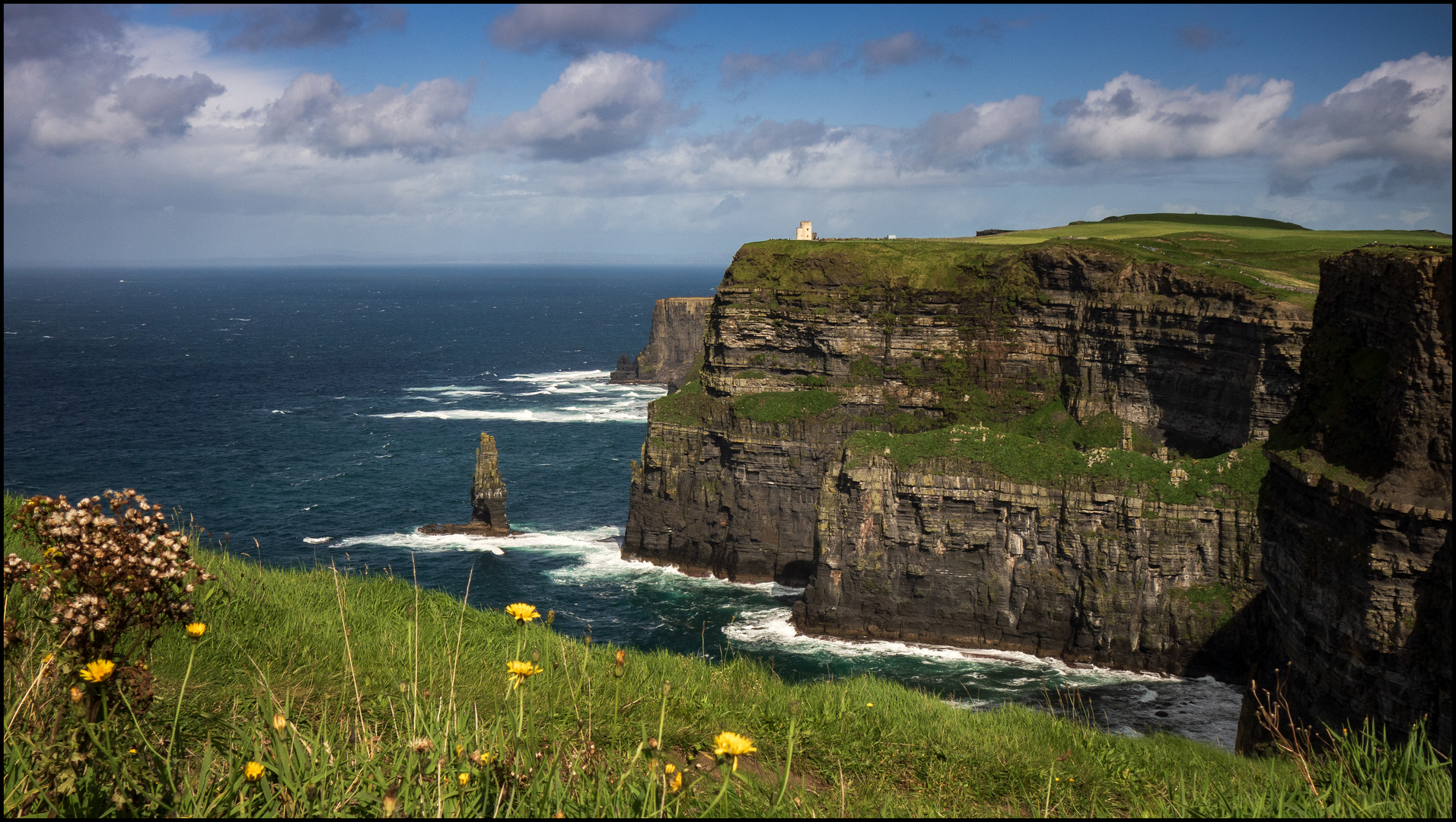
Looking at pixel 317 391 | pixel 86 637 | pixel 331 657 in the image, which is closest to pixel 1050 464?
pixel 331 657

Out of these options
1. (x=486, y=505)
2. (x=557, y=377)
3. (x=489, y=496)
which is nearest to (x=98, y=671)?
(x=489, y=496)

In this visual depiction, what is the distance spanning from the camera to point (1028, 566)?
4053 cm

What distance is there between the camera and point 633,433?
8800 centimetres

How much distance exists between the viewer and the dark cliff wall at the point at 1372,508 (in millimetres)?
14312

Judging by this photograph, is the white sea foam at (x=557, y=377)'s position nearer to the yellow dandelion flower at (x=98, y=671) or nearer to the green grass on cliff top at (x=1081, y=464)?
the green grass on cliff top at (x=1081, y=464)

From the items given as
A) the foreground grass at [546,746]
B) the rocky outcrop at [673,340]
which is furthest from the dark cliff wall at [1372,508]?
the rocky outcrop at [673,340]

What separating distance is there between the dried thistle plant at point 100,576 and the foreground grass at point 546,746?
1.73 feet

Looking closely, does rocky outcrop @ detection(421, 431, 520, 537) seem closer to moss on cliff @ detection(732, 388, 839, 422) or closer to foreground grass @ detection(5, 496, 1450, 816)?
moss on cliff @ detection(732, 388, 839, 422)

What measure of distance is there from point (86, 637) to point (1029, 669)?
38215mm

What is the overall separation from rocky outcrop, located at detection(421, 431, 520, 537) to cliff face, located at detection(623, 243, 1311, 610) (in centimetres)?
935

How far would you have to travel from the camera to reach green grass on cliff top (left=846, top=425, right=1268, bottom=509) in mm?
37906

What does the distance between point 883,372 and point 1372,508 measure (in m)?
39.9

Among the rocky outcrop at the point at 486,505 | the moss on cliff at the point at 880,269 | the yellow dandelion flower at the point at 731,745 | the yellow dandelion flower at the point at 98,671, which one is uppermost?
the moss on cliff at the point at 880,269

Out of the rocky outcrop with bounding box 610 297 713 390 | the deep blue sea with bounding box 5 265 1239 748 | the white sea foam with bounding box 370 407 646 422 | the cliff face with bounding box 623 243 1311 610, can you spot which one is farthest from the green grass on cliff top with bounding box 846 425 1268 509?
the rocky outcrop with bounding box 610 297 713 390
